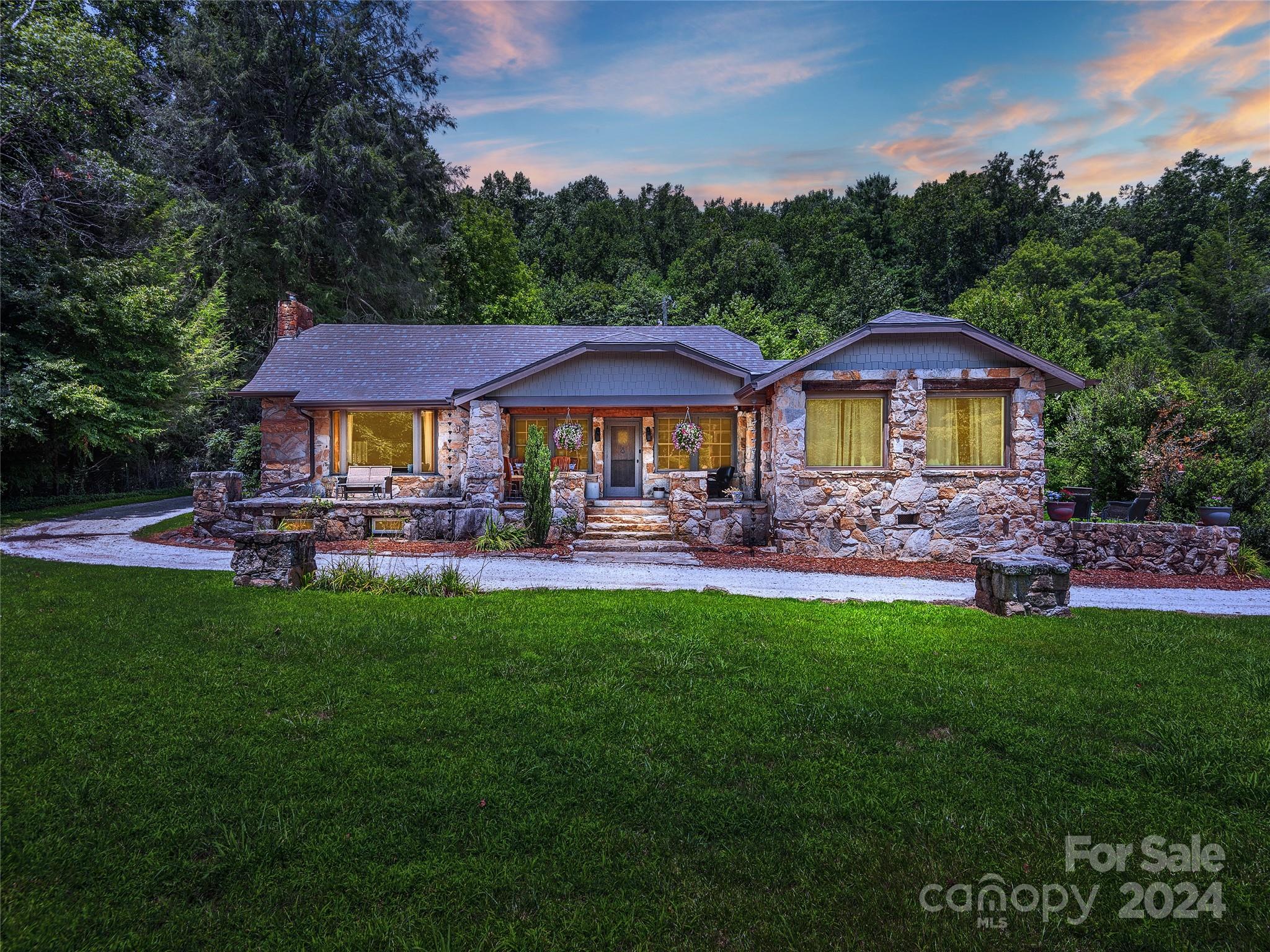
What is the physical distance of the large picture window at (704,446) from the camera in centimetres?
1627

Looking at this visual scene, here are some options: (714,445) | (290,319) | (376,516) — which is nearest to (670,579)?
(376,516)

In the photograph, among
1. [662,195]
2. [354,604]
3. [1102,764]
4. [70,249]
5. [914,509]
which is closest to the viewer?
[1102,764]

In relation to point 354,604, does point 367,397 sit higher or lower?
higher

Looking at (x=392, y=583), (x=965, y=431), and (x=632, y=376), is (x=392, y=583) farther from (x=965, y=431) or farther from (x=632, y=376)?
(x=965, y=431)

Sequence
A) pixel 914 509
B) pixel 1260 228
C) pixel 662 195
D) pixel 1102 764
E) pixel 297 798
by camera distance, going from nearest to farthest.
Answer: pixel 297 798, pixel 1102 764, pixel 914 509, pixel 1260 228, pixel 662 195

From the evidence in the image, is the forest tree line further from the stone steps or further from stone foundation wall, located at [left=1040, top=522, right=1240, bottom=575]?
the stone steps

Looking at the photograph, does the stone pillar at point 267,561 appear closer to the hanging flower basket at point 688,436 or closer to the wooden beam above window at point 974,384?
the hanging flower basket at point 688,436

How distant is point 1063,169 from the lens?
142 feet

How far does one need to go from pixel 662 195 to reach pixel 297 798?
52162 millimetres

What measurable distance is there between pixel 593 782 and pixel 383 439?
14.8 m

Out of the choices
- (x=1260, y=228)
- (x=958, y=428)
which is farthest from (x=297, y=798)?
(x=1260, y=228)

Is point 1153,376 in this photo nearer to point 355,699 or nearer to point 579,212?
point 355,699

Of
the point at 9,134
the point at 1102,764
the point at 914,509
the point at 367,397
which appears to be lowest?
the point at 1102,764

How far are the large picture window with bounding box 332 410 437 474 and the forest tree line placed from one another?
4822mm
